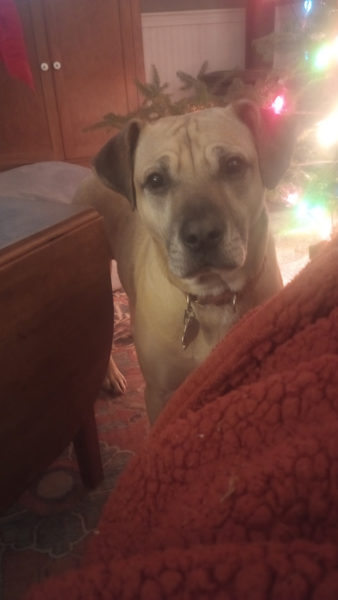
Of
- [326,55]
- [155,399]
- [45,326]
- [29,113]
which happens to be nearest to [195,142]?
[45,326]

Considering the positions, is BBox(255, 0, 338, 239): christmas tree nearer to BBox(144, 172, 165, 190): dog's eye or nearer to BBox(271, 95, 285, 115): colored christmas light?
BBox(271, 95, 285, 115): colored christmas light

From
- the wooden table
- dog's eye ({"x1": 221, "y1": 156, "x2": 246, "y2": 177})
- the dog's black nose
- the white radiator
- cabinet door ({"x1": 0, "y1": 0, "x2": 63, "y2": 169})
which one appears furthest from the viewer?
the white radiator

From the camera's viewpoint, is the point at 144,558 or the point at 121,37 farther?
the point at 121,37

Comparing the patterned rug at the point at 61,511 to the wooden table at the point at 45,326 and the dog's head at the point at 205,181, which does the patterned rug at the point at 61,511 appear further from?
the dog's head at the point at 205,181

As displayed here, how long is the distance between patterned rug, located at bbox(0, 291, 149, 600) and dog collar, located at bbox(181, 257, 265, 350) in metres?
0.50

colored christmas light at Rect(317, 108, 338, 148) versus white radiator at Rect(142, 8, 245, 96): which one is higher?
white radiator at Rect(142, 8, 245, 96)

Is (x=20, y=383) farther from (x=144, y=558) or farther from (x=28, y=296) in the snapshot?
(x=144, y=558)

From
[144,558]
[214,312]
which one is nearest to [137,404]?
[214,312]

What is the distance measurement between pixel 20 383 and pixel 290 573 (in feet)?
2.44

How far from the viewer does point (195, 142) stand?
124 centimetres

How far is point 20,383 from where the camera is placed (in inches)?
37.2

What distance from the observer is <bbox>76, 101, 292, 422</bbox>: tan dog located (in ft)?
3.73

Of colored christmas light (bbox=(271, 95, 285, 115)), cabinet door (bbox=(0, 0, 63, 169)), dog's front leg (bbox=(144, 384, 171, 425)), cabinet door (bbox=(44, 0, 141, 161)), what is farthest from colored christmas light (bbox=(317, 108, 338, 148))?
cabinet door (bbox=(0, 0, 63, 169))

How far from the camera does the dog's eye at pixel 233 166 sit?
1.21 metres
